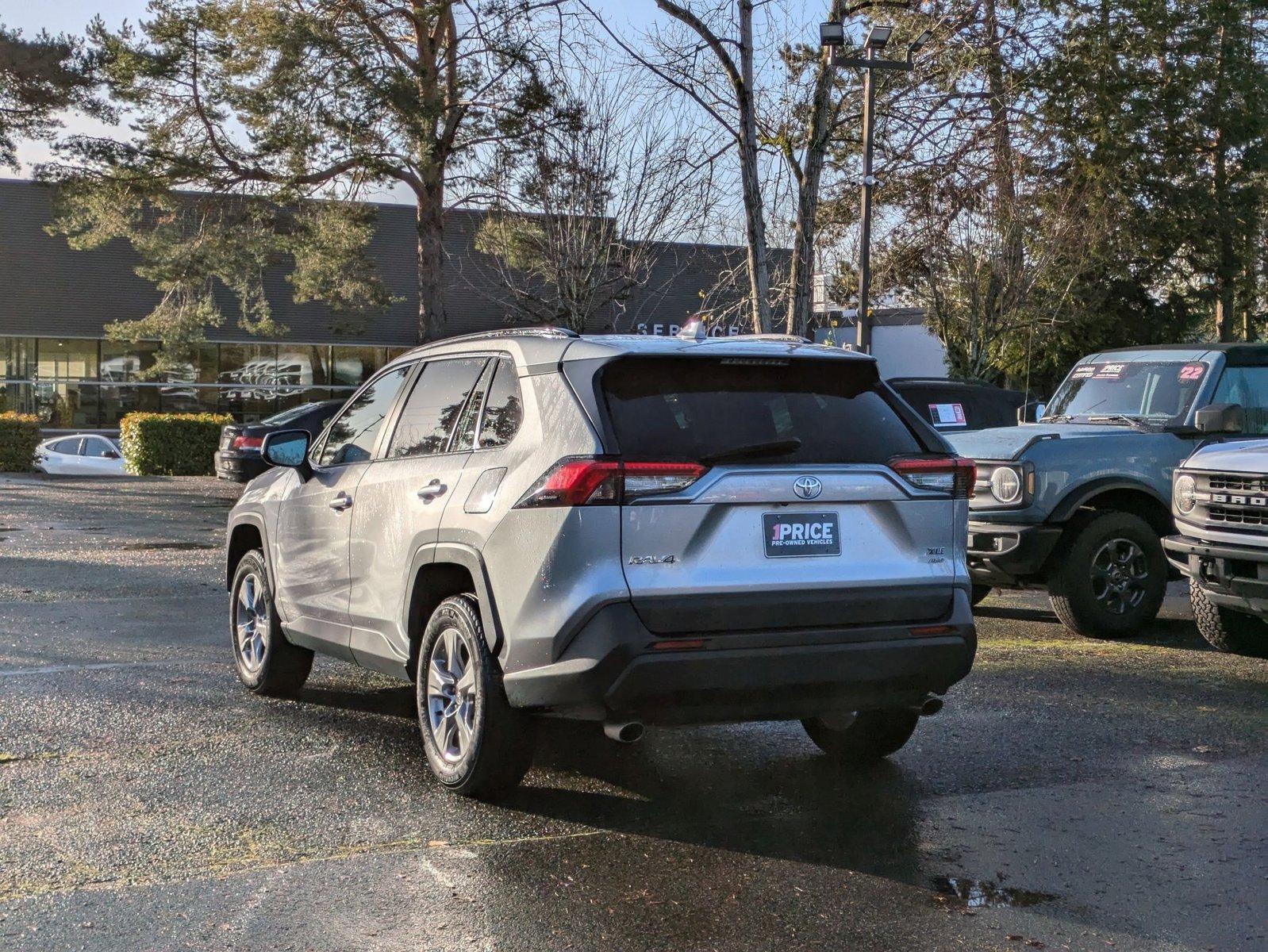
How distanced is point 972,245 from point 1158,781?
2609cm

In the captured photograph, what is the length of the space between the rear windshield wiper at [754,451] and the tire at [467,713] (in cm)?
109

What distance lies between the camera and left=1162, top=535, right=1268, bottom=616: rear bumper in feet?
26.7

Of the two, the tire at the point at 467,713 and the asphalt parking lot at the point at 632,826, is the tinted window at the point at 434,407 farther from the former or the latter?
the asphalt parking lot at the point at 632,826

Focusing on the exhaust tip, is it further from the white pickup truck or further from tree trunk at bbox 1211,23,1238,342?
tree trunk at bbox 1211,23,1238,342

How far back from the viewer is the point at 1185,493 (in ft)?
29.0

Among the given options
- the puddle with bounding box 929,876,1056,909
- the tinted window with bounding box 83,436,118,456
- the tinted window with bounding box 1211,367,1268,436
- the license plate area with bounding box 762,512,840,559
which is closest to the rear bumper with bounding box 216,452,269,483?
the tinted window with bounding box 83,436,118,456

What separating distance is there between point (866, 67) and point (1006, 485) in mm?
13316

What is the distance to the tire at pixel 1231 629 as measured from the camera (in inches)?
355

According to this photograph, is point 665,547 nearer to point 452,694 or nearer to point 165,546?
point 452,694

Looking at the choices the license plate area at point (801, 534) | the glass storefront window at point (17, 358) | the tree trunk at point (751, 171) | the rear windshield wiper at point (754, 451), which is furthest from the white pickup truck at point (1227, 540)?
the glass storefront window at point (17, 358)

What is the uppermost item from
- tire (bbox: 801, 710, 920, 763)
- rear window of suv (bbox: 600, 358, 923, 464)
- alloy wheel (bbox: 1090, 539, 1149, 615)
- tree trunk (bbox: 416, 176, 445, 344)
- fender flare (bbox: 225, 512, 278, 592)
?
tree trunk (bbox: 416, 176, 445, 344)

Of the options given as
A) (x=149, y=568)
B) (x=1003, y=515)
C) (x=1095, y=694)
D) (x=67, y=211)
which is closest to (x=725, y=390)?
(x=1095, y=694)

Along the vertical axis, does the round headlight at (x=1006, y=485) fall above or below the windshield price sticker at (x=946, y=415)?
below

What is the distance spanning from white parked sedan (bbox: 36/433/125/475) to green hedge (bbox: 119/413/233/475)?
5792 millimetres
